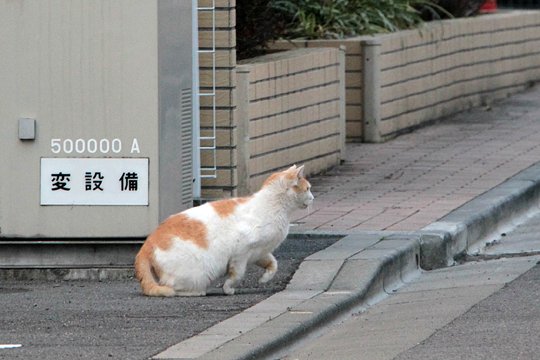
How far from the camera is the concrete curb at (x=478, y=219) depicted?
34.6 ft

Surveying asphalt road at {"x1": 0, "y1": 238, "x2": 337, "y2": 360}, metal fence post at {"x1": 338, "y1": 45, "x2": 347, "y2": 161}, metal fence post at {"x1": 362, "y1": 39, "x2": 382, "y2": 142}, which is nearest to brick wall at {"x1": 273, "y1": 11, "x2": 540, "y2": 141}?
metal fence post at {"x1": 362, "y1": 39, "x2": 382, "y2": 142}

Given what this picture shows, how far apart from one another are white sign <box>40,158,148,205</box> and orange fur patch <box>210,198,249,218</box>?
0.77 meters

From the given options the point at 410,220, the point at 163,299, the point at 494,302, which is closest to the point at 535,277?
the point at 494,302

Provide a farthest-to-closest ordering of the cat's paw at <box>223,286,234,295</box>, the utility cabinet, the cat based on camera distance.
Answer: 1. the utility cabinet
2. the cat's paw at <box>223,286,234,295</box>
3. the cat

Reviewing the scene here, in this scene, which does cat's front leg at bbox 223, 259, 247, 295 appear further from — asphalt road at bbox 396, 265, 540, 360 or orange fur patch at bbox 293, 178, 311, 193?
asphalt road at bbox 396, 265, 540, 360

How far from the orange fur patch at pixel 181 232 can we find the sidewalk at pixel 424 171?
7.68 feet

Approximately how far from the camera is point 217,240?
8.74m

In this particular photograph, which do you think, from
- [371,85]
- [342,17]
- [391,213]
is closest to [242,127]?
[391,213]

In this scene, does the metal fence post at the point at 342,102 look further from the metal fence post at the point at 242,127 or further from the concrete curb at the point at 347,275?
the metal fence post at the point at 242,127

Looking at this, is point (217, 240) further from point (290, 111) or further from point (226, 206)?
point (290, 111)

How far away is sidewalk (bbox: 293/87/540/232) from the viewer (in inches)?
456

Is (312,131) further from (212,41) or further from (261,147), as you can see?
(212,41)

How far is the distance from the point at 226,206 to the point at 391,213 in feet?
9.69

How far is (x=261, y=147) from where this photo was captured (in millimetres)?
12539
